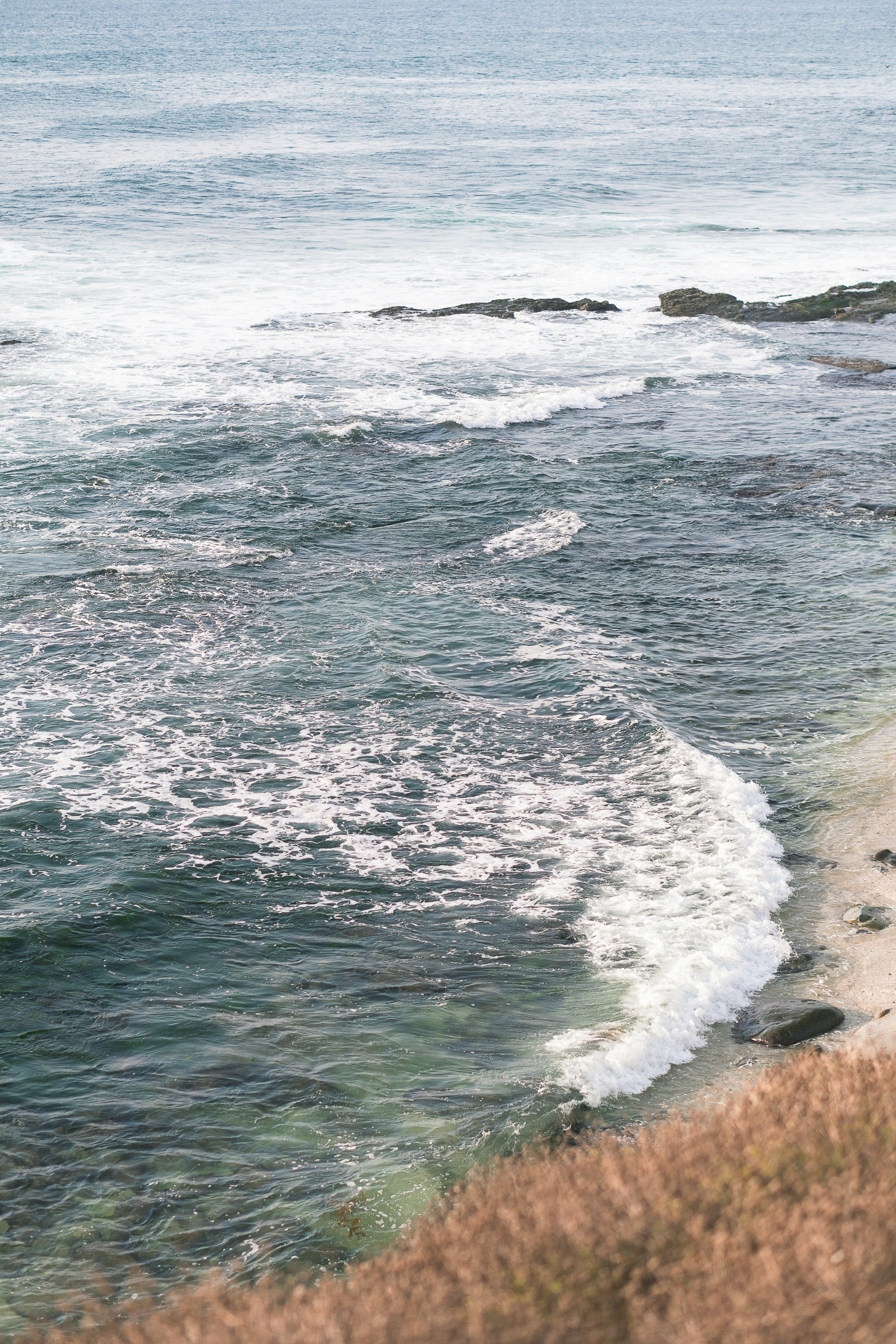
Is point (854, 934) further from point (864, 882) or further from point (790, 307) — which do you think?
point (790, 307)

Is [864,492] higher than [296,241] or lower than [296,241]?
lower

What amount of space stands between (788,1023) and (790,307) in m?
38.2

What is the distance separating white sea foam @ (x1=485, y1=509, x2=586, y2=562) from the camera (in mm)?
23844

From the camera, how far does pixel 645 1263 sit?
19.3 feet

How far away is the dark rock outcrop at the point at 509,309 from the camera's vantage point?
140ft

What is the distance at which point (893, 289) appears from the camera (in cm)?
4544

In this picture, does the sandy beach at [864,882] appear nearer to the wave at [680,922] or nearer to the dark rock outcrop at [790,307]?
the wave at [680,922]

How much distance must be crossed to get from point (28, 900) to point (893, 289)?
4293 centimetres

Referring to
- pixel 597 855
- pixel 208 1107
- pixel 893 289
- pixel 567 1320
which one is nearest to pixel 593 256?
pixel 893 289

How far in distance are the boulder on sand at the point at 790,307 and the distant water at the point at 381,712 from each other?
4.67ft

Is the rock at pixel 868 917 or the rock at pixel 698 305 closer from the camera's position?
the rock at pixel 868 917

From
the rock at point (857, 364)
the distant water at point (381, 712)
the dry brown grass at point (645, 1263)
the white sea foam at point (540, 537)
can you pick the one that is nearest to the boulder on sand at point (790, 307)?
the distant water at point (381, 712)

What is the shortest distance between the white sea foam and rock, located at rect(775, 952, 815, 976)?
12.3 meters

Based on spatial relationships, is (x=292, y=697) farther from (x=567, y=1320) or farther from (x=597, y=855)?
(x=567, y=1320)
